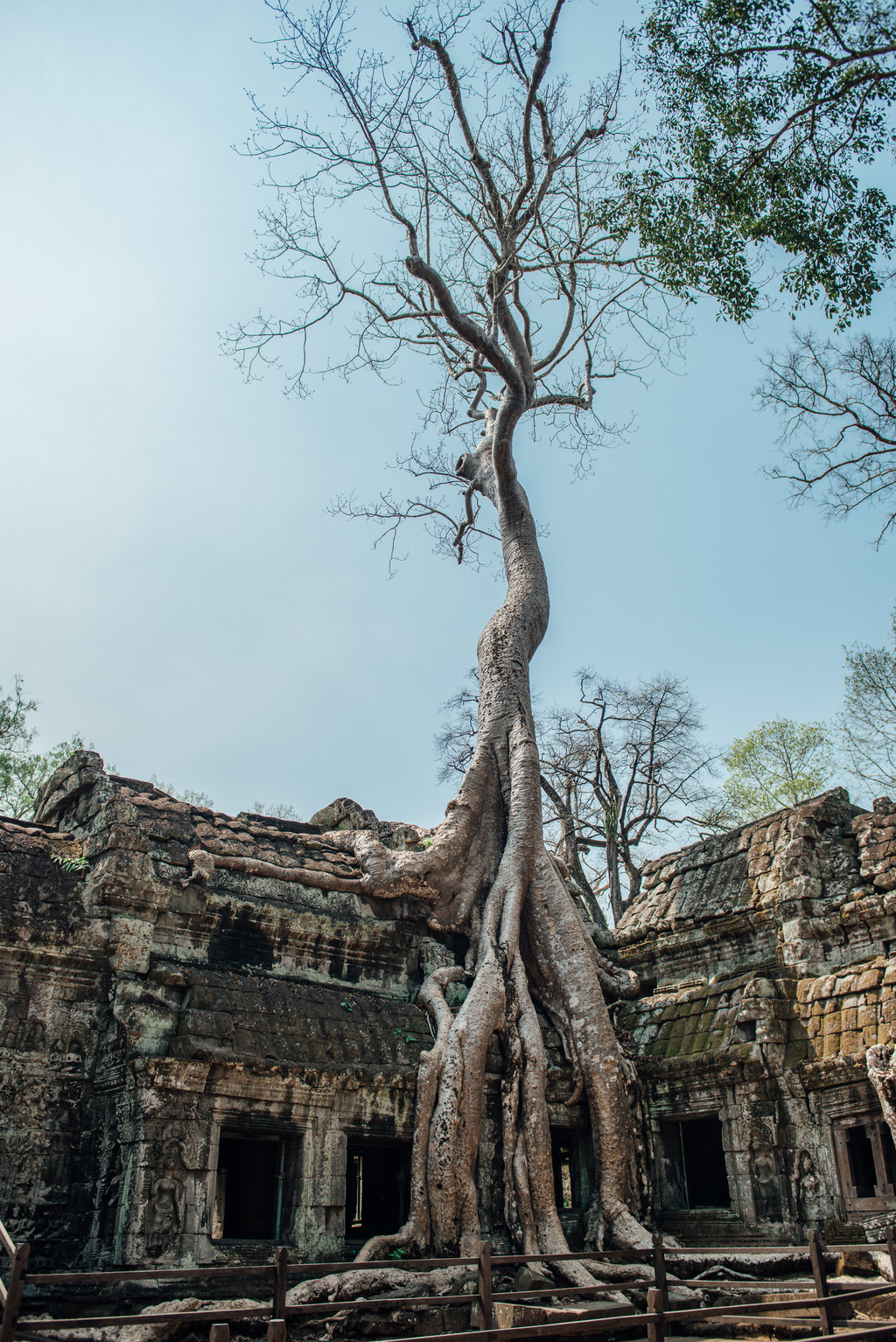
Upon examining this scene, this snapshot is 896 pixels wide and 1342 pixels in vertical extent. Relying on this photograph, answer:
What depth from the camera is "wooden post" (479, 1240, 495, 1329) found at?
4371 mm

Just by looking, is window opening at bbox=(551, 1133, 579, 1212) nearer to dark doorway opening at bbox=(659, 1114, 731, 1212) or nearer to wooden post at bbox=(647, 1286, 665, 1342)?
dark doorway opening at bbox=(659, 1114, 731, 1212)

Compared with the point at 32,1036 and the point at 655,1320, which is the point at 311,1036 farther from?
the point at 655,1320

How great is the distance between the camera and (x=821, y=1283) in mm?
4824

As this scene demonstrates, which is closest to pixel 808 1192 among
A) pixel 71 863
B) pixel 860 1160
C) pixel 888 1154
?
pixel 860 1160

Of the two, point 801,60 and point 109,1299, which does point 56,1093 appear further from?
point 801,60

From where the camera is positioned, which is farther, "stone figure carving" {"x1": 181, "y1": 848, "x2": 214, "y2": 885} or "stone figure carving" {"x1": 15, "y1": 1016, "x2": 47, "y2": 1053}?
"stone figure carving" {"x1": 181, "y1": 848, "x2": 214, "y2": 885}

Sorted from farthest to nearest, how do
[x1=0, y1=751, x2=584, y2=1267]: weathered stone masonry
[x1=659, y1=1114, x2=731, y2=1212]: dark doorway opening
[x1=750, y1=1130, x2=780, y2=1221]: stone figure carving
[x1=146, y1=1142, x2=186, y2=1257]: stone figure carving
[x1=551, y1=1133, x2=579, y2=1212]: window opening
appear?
[x1=659, y1=1114, x2=731, y2=1212]: dark doorway opening, [x1=551, y1=1133, x2=579, y2=1212]: window opening, [x1=750, y1=1130, x2=780, y2=1221]: stone figure carving, [x1=0, y1=751, x2=584, y2=1267]: weathered stone masonry, [x1=146, y1=1142, x2=186, y2=1257]: stone figure carving

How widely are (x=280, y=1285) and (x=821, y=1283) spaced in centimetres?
262

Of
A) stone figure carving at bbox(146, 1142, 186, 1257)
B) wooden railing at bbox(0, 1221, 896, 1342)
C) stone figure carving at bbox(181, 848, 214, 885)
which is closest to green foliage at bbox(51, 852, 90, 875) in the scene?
stone figure carving at bbox(181, 848, 214, 885)

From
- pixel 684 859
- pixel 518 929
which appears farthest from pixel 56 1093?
pixel 684 859

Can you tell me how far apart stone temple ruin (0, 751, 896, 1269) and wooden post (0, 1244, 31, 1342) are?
9.55 feet

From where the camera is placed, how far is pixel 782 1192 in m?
7.85

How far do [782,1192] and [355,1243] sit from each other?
3.34m

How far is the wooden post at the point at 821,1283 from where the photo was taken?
464 cm
